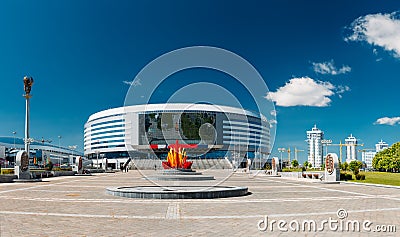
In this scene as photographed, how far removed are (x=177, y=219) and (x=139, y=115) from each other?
389 ft

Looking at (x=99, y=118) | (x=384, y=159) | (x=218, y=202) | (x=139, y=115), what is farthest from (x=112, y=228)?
(x=99, y=118)

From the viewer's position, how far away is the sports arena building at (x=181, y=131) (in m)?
118

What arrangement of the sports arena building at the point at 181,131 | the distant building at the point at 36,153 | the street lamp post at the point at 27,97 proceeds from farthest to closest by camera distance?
the sports arena building at the point at 181,131, the distant building at the point at 36,153, the street lamp post at the point at 27,97

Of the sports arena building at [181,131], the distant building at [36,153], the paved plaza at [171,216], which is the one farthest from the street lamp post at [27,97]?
the sports arena building at [181,131]

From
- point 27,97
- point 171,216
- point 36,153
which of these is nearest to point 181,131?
point 27,97

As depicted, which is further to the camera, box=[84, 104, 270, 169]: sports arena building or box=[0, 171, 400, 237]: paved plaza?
box=[84, 104, 270, 169]: sports arena building

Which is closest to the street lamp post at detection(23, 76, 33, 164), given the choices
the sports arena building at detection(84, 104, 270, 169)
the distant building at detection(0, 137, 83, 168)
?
the distant building at detection(0, 137, 83, 168)

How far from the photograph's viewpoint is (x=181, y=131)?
112000mm

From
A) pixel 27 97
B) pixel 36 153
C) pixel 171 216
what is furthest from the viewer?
pixel 36 153

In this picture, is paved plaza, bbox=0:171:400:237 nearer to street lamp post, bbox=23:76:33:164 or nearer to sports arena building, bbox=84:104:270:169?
Result: street lamp post, bbox=23:76:33:164

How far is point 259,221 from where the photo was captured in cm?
1043

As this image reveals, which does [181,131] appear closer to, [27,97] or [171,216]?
[27,97]

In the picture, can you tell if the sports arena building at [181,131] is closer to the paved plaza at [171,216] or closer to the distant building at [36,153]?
the distant building at [36,153]

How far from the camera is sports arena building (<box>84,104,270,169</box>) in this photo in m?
118
